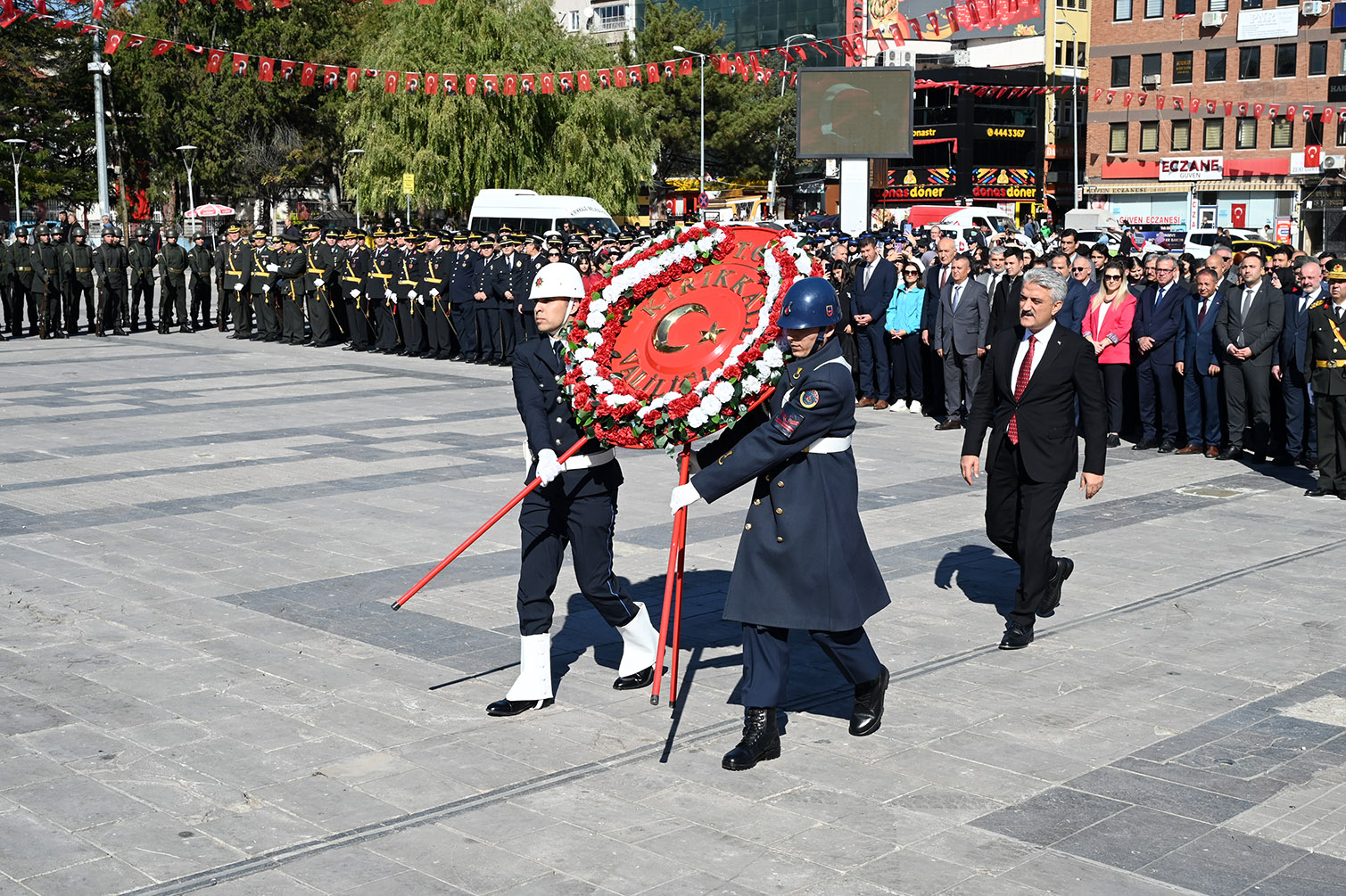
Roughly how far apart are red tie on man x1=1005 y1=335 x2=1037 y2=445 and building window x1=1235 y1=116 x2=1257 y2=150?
6603cm

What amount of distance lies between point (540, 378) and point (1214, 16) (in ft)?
227

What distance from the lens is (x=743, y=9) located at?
95.2 m

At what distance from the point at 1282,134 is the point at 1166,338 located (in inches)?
2307

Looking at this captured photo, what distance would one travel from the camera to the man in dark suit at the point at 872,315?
1739 cm

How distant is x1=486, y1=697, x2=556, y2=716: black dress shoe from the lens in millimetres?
6578

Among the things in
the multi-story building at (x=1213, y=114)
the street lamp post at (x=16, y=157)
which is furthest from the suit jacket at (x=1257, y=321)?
the street lamp post at (x=16, y=157)

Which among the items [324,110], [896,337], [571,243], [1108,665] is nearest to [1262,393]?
[896,337]

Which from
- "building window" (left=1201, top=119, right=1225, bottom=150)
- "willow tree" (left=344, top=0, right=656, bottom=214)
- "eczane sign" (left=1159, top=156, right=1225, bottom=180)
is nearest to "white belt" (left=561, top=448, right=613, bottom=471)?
"willow tree" (left=344, top=0, right=656, bottom=214)

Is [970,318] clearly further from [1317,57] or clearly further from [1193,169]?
[1317,57]

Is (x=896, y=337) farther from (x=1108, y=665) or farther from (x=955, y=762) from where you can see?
(x=955, y=762)

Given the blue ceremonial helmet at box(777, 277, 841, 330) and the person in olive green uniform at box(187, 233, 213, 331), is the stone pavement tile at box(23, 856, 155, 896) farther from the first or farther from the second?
the person in olive green uniform at box(187, 233, 213, 331)

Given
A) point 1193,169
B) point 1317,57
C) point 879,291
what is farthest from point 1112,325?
point 1317,57

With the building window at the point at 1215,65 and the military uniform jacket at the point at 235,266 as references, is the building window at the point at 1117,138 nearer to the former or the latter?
the building window at the point at 1215,65

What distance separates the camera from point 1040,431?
25.6 feet
